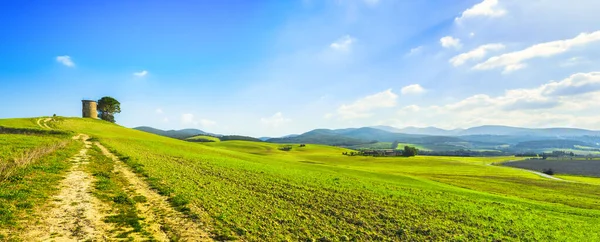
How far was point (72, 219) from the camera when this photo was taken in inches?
538

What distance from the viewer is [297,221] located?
55.0 feet

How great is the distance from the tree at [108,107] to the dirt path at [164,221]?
133m

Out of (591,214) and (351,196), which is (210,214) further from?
(591,214)

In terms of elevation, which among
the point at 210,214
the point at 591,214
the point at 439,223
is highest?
the point at 210,214

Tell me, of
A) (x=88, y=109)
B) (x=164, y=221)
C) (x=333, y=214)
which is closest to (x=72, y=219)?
(x=164, y=221)

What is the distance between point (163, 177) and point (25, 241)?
1360cm

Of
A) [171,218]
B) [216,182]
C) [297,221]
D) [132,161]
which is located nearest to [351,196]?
[297,221]

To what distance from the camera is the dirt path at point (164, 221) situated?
42.8 feet

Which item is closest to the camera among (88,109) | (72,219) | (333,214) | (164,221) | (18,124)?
(72,219)

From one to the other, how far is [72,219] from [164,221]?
4272 mm

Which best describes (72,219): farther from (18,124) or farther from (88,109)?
(88,109)

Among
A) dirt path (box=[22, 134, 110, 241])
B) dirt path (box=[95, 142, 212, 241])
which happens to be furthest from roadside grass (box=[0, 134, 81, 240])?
dirt path (box=[95, 142, 212, 241])

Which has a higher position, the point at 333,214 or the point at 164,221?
the point at 164,221

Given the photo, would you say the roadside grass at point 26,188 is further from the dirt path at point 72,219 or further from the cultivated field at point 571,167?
the cultivated field at point 571,167
